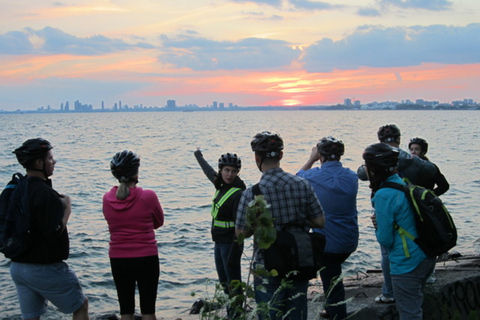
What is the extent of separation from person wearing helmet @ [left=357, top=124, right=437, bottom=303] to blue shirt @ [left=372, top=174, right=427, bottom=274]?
Result: 120 centimetres

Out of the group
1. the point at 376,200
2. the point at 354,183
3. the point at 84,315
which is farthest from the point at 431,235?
the point at 84,315

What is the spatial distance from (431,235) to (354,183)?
138cm

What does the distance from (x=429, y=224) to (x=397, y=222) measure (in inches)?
10.4

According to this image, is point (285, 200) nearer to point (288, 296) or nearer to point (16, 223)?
point (288, 296)

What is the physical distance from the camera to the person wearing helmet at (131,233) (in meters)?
5.54

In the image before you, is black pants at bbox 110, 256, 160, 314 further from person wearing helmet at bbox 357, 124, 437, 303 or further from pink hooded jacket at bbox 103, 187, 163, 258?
person wearing helmet at bbox 357, 124, 437, 303

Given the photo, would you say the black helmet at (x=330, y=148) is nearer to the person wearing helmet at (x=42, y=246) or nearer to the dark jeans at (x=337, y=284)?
the dark jeans at (x=337, y=284)

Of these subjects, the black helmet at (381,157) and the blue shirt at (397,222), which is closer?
the blue shirt at (397,222)

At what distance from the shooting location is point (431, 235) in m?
4.86

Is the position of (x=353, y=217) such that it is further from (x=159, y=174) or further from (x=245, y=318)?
(x=159, y=174)

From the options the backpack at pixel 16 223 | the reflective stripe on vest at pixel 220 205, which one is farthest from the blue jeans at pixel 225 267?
the backpack at pixel 16 223

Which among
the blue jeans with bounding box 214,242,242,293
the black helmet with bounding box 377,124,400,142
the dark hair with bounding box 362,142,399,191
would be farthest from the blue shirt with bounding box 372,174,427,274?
the blue jeans with bounding box 214,242,242,293

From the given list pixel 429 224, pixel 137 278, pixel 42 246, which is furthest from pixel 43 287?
pixel 429 224

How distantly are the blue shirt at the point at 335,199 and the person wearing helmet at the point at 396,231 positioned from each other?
0.82 metres
